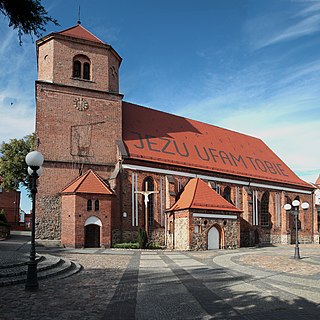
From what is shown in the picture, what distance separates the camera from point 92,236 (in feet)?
86.4

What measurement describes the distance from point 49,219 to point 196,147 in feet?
51.5

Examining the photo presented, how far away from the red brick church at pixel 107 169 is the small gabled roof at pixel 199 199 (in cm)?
10

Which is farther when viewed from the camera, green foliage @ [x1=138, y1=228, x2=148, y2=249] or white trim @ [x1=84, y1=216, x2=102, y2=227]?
green foliage @ [x1=138, y1=228, x2=148, y2=249]

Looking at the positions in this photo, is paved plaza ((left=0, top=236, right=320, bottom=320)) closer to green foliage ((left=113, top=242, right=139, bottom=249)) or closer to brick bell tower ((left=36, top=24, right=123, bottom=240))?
green foliage ((left=113, top=242, right=139, bottom=249))

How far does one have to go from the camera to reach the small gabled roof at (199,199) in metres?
28.3

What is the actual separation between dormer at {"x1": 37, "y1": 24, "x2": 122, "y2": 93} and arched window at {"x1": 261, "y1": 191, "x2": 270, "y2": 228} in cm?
1989

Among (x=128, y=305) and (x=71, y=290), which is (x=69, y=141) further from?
(x=128, y=305)

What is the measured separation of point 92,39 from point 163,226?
16.5 metres

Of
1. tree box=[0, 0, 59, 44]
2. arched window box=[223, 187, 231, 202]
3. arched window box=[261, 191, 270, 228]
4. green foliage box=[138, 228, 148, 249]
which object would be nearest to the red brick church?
arched window box=[223, 187, 231, 202]

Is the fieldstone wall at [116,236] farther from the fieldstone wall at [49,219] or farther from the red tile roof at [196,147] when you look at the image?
the red tile roof at [196,147]

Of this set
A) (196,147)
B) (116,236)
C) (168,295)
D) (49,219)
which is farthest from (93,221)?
(168,295)

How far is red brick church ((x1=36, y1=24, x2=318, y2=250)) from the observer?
26.4 meters

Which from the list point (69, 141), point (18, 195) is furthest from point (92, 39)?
point (18, 195)

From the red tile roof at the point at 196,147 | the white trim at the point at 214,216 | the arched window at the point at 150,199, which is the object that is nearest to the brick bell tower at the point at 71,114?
the red tile roof at the point at 196,147
